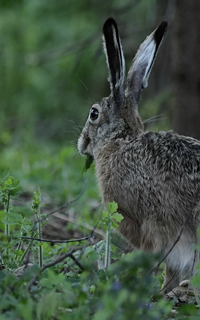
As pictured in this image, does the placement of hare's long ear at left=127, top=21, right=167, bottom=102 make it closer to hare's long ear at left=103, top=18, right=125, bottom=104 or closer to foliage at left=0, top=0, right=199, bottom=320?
hare's long ear at left=103, top=18, right=125, bottom=104

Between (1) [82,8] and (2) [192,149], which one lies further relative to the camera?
(1) [82,8]

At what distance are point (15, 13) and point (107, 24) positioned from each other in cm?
932

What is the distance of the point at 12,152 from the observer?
9609mm

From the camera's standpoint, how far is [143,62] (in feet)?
19.5

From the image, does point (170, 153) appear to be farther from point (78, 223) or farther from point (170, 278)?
point (78, 223)

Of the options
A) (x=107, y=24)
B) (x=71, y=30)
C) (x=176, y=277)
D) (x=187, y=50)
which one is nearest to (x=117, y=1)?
(x=71, y=30)

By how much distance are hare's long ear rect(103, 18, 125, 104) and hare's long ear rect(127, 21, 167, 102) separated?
0.40m

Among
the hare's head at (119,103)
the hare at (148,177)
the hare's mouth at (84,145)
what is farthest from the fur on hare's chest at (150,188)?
the hare's mouth at (84,145)

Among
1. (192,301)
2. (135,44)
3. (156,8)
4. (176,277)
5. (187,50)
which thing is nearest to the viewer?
(192,301)

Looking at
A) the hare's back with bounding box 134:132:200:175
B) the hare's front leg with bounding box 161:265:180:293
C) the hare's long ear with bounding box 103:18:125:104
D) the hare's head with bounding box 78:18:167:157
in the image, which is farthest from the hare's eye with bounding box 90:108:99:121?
the hare's front leg with bounding box 161:265:180:293

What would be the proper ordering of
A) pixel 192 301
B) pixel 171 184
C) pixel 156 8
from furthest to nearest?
pixel 156 8 → pixel 171 184 → pixel 192 301

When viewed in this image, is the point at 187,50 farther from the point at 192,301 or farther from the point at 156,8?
the point at 192,301

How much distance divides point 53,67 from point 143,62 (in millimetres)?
9907

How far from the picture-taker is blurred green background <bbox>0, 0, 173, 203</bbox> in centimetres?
1155
